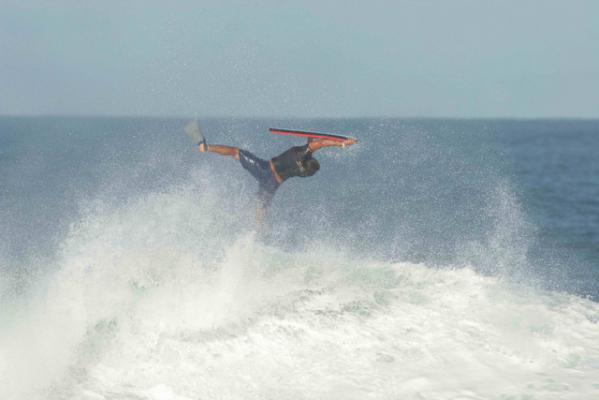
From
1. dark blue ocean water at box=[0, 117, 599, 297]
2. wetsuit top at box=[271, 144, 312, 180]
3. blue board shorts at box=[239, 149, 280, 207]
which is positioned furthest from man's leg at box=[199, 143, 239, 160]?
dark blue ocean water at box=[0, 117, 599, 297]

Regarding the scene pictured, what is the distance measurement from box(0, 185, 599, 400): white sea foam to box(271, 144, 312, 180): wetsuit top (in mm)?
1827

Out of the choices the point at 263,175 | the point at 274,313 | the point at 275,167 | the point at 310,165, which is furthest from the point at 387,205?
the point at 274,313

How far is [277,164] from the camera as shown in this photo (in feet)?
47.5

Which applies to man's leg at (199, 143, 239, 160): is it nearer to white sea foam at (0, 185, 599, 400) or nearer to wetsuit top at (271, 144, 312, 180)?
wetsuit top at (271, 144, 312, 180)

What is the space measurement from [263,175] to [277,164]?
0.53 m

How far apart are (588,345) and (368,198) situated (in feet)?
79.9

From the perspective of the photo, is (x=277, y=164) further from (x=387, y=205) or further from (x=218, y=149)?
(x=387, y=205)

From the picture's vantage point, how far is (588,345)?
40.8 ft

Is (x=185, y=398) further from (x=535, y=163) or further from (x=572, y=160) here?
(x=572, y=160)

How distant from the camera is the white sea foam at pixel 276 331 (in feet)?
33.0

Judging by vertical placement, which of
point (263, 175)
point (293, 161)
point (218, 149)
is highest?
point (218, 149)

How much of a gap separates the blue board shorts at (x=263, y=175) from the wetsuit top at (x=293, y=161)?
29 cm

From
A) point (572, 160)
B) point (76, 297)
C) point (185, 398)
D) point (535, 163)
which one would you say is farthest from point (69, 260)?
point (572, 160)

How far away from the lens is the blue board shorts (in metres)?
14.8
